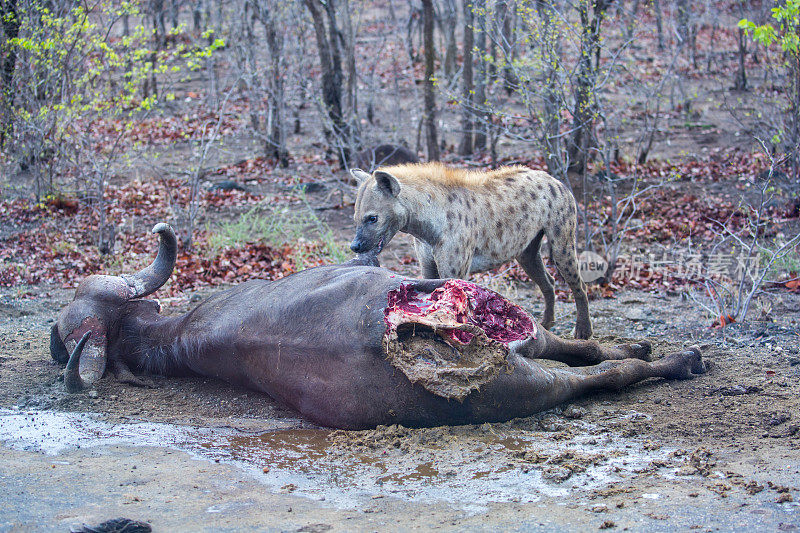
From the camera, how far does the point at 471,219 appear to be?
598cm

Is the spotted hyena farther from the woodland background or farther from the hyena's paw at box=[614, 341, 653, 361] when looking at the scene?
the woodland background

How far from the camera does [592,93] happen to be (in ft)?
27.4

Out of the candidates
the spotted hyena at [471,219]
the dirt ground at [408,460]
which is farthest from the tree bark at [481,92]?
the dirt ground at [408,460]

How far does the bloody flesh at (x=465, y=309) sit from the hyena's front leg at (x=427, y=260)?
57.2 inches

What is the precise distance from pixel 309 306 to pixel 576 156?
795 cm

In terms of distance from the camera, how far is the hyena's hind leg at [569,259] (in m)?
6.48

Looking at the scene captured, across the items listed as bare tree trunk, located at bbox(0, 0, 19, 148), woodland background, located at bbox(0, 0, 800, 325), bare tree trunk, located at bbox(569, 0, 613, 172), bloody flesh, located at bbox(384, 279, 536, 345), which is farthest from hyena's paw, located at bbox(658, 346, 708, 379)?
bare tree trunk, located at bbox(0, 0, 19, 148)

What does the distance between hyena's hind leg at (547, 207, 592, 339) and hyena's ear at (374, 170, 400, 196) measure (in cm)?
158

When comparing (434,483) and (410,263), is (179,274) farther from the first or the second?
(434,483)

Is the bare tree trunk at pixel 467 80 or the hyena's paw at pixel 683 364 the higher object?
the bare tree trunk at pixel 467 80

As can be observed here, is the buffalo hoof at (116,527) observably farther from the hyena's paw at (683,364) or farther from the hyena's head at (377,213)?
the hyena's paw at (683,364)

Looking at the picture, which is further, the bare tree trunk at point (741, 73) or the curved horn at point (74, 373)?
the bare tree trunk at point (741, 73)

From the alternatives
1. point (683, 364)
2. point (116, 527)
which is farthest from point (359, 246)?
point (116, 527)

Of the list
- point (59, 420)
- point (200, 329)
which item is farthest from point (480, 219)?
point (59, 420)
